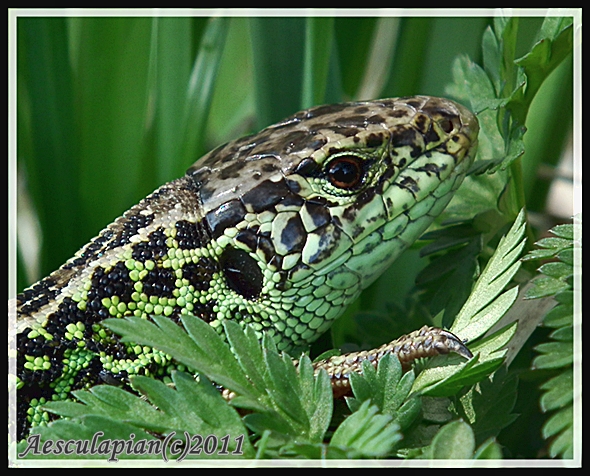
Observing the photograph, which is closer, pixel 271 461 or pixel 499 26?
pixel 271 461

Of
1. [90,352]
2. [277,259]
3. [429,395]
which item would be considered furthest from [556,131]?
[90,352]

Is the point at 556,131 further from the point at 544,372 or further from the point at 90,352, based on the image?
the point at 90,352

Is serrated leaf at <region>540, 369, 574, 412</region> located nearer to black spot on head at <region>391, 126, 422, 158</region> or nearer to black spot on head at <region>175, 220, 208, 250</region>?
black spot on head at <region>391, 126, 422, 158</region>

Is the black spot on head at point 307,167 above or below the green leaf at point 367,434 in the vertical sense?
above

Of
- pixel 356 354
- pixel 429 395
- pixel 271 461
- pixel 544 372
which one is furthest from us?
pixel 544 372

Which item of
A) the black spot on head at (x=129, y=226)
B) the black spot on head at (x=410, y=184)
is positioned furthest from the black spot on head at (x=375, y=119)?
the black spot on head at (x=129, y=226)

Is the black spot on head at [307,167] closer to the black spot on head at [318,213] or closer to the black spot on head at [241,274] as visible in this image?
the black spot on head at [318,213]
